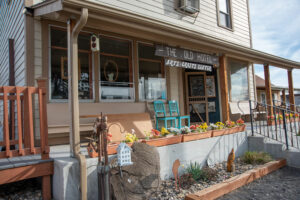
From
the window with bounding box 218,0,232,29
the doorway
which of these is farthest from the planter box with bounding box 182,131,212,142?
the window with bounding box 218,0,232,29

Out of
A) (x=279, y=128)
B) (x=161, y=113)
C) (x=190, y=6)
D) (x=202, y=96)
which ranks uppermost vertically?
(x=190, y=6)

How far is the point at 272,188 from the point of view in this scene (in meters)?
3.49

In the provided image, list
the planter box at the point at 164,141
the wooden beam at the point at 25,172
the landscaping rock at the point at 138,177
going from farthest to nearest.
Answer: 1. the planter box at the point at 164,141
2. the landscaping rock at the point at 138,177
3. the wooden beam at the point at 25,172

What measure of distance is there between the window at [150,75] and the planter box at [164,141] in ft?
6.99

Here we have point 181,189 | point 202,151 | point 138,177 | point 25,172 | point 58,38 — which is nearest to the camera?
point 25,172

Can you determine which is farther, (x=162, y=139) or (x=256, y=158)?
(x=256, y=158)

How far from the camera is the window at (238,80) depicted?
8086mm

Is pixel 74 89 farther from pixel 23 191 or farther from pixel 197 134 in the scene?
pixel 197 134

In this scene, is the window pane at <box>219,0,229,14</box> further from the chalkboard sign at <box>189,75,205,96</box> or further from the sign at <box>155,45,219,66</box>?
the sign at <box>155,45,219,66</box>

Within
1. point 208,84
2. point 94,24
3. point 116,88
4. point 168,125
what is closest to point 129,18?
point 94,24

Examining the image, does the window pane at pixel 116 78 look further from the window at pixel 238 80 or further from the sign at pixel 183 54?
the window at pixel 238 80

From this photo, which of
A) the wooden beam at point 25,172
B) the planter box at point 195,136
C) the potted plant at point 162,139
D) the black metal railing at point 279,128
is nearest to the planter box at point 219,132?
the planter box at point 195,136

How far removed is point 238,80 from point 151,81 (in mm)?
4039

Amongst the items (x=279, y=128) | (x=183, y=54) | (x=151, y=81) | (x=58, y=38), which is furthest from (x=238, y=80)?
(x=58, y=38)
